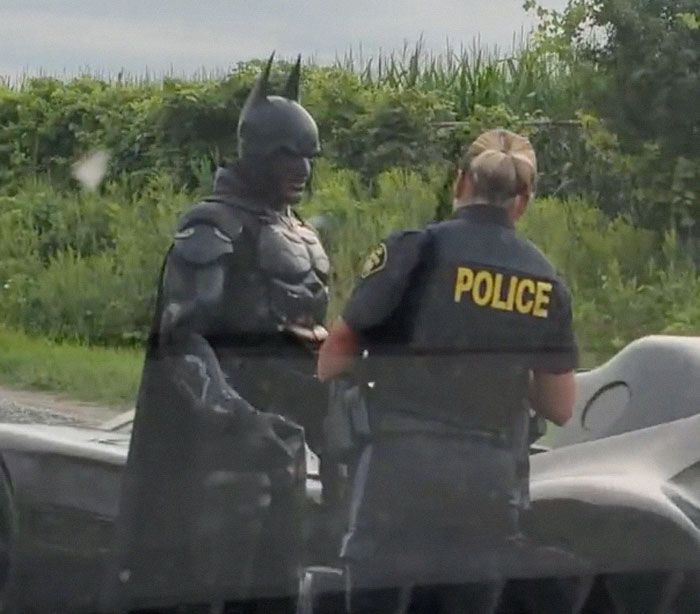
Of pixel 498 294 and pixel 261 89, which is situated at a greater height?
pixel 261 89

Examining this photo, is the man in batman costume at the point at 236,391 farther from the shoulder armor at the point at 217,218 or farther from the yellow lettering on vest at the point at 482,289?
the yellow lettering on vest at the point at 482,289

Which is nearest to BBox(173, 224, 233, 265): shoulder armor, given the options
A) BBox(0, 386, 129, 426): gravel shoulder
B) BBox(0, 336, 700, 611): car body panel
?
BBox(0, 336, 700, 611): car body panel

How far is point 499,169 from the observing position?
354cm

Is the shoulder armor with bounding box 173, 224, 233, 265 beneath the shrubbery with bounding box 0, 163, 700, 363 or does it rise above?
above

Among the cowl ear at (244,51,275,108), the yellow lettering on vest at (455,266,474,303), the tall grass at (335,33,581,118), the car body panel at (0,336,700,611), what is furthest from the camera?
the tall grass at (335,33,581,118)

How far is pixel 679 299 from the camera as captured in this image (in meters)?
8.52

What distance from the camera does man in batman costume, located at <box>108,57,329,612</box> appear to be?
3713mm

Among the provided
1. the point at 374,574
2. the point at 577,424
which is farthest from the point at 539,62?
the point at 374,574

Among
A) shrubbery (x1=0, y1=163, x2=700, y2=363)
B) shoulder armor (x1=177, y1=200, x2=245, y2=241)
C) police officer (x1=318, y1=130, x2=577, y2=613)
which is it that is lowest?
shrubbery (x1=0, y1=163, x2=700, y2=363)

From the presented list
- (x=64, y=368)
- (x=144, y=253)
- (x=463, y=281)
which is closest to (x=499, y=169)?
(x=463, y=281)

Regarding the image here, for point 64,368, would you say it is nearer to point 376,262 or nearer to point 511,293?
point 376,262

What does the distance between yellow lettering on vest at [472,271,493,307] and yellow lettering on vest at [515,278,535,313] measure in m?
0.06

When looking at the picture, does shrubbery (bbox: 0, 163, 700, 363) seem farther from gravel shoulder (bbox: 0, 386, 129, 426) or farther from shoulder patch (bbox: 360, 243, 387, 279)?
shoulder patch (bbox: 360, 243, 387, 279)

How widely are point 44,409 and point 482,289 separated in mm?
4436
